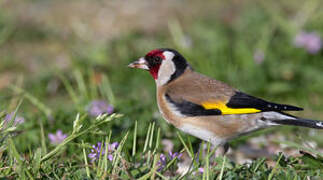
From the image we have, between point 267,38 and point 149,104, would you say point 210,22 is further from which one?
point 149,104

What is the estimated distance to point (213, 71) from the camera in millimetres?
6496

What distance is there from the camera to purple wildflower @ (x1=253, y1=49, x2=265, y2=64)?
6645mm

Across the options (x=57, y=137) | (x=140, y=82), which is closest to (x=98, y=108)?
(x=57, y=137)

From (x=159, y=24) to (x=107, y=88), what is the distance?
3.72 meters

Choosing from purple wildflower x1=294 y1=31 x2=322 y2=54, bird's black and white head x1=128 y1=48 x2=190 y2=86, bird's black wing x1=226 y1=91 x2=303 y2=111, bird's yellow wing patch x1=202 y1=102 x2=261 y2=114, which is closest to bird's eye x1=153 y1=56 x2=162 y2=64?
bird's black and white head x1=128 y1=48 x2=190 y2=86

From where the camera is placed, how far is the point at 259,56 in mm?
6707

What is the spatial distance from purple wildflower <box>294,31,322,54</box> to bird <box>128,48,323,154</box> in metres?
2.69

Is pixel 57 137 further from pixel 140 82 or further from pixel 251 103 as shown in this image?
pixel 140 82

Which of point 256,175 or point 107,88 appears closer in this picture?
point 256,175

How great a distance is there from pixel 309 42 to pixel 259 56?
71cm

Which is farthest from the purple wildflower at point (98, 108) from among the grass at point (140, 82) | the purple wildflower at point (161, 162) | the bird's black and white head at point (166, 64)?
the purple wildflower at point (161, 162)

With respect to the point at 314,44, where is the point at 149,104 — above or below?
below

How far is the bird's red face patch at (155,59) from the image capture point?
478 centimetres

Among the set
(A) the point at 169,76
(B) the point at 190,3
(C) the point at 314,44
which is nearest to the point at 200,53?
(C) the point at 314,44
